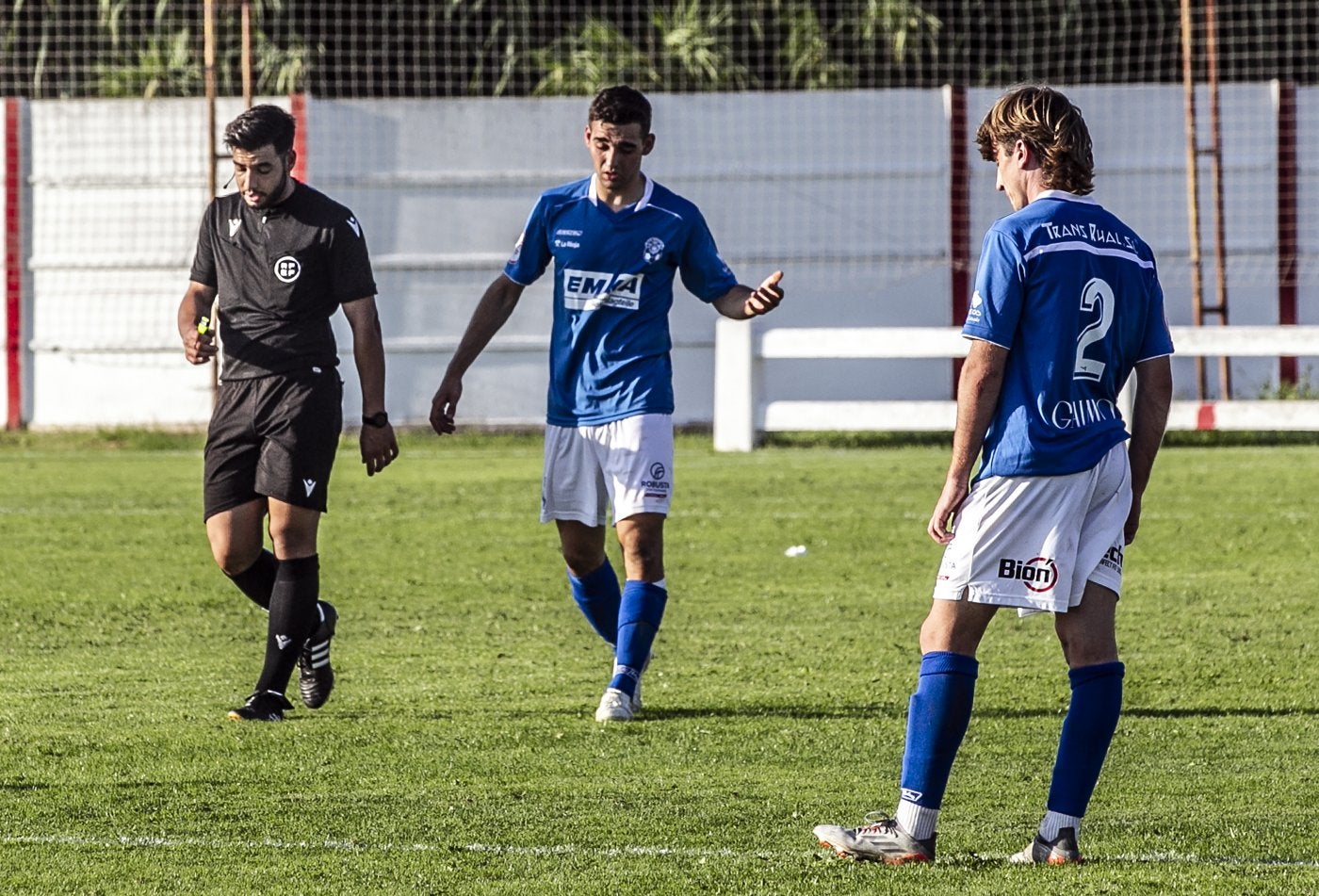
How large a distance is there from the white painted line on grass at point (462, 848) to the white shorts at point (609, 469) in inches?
85.7

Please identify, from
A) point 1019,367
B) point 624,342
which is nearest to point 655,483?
point 624,342

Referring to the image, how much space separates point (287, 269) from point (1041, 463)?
3.01m

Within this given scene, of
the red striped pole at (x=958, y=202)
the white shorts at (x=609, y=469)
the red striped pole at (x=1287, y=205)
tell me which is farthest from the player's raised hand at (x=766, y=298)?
the red striped pole at (x=1287, y=205)

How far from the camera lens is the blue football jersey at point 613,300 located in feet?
23.3

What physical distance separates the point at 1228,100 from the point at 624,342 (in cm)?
1419

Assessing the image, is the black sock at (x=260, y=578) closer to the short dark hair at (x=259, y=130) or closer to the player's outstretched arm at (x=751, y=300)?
the short dark hair at (x=259, y=130)

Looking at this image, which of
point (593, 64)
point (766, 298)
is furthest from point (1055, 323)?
point (593, 64)

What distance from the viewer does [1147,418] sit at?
4.92m

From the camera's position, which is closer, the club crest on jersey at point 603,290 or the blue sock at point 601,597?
the club crest on jersey at point 603,290

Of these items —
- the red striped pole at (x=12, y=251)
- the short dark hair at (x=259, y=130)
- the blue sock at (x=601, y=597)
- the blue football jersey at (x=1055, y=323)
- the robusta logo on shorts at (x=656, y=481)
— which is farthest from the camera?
the red striped pole at (x=12, y=251)

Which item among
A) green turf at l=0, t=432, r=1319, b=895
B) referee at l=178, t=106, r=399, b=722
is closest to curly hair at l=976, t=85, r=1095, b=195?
green turf at l=0, t=432, r=1319, b=895

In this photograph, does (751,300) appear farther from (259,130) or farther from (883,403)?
(883,403)

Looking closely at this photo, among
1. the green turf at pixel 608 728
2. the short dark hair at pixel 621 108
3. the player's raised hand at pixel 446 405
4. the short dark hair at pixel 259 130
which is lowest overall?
the green turf at pixel 608 728

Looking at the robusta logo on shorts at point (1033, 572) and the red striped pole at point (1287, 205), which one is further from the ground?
the red striped pole at point (1287, 205)
